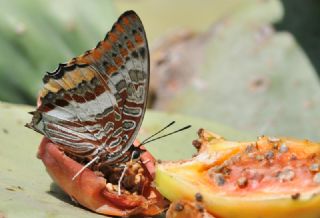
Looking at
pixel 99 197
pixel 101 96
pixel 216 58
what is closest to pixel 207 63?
pixel 216 58

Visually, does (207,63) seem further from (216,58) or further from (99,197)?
(99,197)

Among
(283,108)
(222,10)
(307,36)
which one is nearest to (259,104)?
(283,108)

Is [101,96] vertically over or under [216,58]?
under

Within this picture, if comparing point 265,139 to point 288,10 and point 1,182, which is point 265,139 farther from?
point 288,10

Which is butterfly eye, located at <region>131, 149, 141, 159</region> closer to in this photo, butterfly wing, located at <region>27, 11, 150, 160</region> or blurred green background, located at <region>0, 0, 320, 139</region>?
butterfly wing, located at <region>27, 11, 150, 160</region>

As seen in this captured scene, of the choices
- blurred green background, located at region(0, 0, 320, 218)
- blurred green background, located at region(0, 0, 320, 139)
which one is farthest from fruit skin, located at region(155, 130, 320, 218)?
blurred green background, located at region(0, 0, 320, 139)

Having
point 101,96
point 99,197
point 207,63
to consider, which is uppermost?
point 207,63

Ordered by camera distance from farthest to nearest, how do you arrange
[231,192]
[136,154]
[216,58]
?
[216,58] < [136,154] < [231,192]
